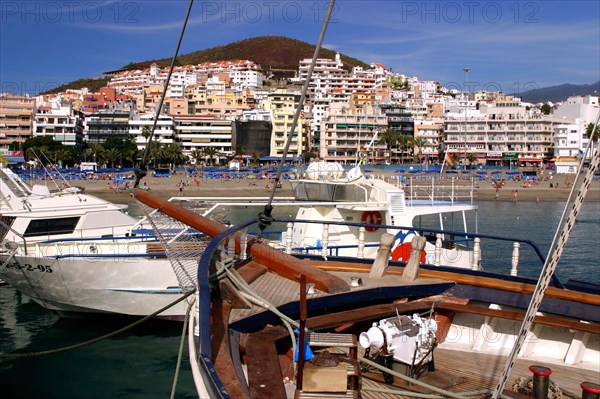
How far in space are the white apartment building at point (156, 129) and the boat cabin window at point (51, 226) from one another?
96.1 m

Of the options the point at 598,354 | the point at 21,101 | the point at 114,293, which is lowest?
the point at 114,293

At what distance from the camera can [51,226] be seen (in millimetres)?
21297

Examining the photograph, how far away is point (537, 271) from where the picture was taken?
29109 mm

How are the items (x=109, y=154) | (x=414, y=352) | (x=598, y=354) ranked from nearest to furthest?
(x=414, y=352) → (x=598, y=354) → (x=109, y=154)

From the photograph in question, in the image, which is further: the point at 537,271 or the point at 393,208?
the point at 537,271

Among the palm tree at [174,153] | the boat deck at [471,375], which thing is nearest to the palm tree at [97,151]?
the palm tree at [174,153]

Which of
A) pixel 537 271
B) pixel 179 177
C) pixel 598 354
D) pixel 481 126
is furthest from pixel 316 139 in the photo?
pixel 598 354

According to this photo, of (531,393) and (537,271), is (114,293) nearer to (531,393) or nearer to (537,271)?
(531,393)

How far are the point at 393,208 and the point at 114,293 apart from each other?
8386mm

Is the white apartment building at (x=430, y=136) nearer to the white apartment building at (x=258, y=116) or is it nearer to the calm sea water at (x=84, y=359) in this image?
the white apartment building at (x=258, y=116)

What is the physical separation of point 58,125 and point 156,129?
19.9 m

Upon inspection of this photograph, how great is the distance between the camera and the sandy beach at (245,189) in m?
76.2

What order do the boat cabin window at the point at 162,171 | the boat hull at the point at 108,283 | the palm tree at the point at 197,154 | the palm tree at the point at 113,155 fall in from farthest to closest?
the palm tree at the point at 197,154 < the palm tree at the point at 113,155 < the boat cabin window at the point at 162,171 < the boat hull at the point at 108,283

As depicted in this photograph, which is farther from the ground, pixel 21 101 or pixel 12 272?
pixel 21 101
